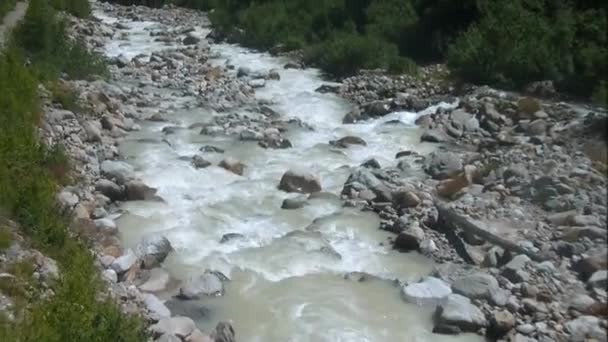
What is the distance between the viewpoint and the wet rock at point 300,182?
341 inches

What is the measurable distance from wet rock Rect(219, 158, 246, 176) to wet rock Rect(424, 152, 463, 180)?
2.13 m

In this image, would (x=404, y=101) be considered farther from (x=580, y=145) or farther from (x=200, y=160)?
(x=580, y=145)

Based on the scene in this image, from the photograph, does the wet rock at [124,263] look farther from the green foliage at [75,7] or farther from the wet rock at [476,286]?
the green foliage at [75,7]

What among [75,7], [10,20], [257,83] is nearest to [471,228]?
[257,83]

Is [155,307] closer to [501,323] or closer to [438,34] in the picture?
[501,323]

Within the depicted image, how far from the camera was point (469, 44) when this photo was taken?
516 inches

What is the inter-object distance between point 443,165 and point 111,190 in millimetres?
3619

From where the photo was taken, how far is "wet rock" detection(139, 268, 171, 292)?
6312 mm

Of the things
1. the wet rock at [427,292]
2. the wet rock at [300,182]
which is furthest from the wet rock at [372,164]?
the wet rock at [427,292]

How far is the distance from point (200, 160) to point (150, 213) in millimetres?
1653

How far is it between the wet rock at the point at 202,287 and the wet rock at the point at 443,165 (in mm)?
3198

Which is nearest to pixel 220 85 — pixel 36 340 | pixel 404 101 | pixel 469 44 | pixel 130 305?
pixel 404 101

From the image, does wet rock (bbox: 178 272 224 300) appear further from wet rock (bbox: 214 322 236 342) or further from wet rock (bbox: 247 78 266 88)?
wet rock (bbox: 247 78 266 88)

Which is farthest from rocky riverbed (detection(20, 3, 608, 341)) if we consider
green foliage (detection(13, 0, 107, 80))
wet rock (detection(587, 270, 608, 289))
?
green foliage (detection(13, 0, 107, 80))
